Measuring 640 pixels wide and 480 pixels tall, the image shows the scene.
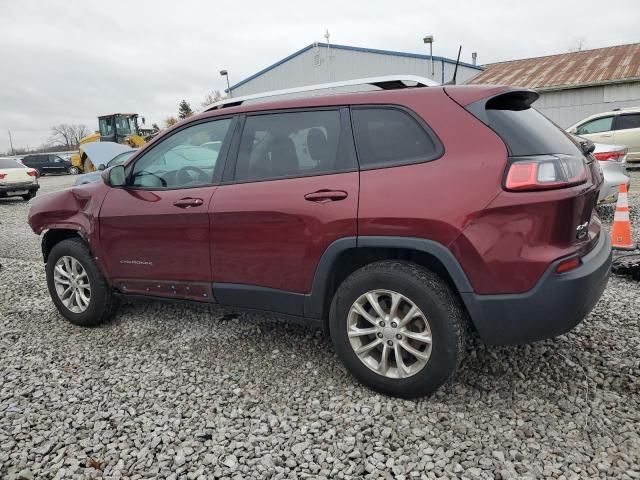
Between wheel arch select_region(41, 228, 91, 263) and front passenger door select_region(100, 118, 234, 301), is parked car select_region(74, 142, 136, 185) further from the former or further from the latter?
front passenger door select_region(100, 118, 234, 301)

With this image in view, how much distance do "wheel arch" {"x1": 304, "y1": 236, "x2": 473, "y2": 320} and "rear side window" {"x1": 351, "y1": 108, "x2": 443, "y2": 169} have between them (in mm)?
436

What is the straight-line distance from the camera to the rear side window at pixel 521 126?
2336 mm

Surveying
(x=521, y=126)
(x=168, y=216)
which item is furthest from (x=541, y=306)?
(x=168, y=216)

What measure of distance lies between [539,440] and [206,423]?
172cm

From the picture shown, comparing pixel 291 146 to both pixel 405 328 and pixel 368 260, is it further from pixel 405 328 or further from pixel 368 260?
pixel 405 328

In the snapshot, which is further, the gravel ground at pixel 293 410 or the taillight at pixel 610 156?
the taillight at pixel 610 156

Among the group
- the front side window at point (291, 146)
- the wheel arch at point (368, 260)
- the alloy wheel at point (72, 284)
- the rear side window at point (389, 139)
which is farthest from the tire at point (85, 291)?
the rear side window at point (389, 139)

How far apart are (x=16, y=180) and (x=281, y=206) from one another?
15901 millimetres

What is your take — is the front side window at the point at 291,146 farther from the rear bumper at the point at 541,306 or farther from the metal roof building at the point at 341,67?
the metal roof building at the point at 341,67

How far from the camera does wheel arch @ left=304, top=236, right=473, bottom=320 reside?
2.39 meters

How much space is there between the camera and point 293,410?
8.71 ft

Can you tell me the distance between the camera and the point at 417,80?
285cm

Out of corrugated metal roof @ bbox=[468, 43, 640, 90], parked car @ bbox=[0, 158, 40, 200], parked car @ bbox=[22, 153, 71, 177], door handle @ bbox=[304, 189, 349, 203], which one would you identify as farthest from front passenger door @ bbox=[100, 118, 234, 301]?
A: parked car @ bbox=[22, 153, 71, 177]

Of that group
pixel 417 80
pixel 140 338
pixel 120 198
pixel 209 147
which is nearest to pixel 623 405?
pixel 417 80
